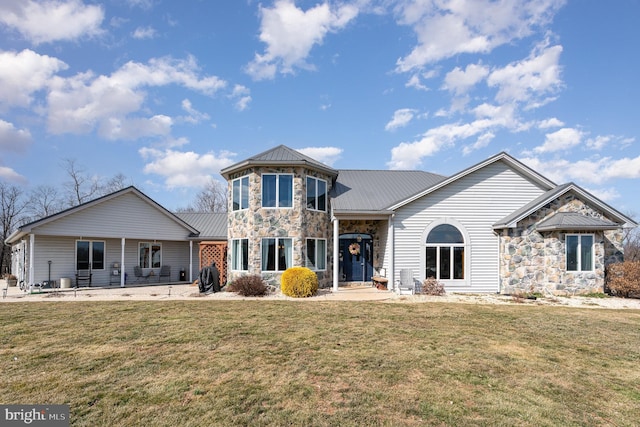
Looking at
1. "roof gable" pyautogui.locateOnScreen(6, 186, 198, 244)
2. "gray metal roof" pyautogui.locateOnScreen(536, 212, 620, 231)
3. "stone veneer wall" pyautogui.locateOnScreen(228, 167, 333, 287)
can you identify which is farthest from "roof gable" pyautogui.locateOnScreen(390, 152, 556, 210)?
"roof gable" pyautogui.locateOnScreen(6, 186, 198, 244)

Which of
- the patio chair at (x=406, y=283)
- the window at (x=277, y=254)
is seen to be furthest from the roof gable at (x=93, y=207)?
the patio chair at (x=406, y=283)

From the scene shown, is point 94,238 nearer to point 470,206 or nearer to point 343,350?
point 343,350

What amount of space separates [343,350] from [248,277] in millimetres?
8478

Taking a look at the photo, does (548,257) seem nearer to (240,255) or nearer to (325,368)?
(325,368)

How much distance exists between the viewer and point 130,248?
19.0 metres

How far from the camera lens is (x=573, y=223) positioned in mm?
13281

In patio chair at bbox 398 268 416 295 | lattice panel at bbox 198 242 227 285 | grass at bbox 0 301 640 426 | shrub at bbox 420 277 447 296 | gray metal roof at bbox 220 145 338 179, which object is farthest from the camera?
lattice panel at bbox 198 242 227 285

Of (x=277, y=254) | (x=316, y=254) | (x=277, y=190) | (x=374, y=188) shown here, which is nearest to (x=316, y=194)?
(x=277, y=190)

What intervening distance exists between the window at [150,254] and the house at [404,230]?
1787 millimetres

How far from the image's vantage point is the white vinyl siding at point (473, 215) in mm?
14562

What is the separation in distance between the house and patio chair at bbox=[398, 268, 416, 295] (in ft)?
0.18

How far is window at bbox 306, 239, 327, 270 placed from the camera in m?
15.5

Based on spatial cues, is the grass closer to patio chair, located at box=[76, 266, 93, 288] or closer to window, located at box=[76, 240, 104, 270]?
patio chair, located at box=[76, 266, 93, 288]

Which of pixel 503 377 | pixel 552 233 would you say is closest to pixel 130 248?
pixel 503 377
